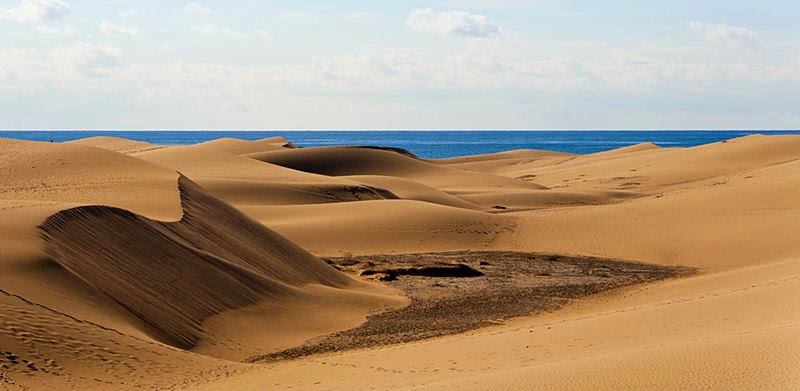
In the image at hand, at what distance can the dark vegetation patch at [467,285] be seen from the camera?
19109 mm

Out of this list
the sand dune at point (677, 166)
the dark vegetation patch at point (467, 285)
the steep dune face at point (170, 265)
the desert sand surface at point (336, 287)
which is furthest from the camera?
the sand dune at point (677, 166)

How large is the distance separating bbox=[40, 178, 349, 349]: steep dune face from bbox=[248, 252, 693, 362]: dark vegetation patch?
6.09 feet

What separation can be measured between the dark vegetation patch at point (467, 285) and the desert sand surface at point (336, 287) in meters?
0.19

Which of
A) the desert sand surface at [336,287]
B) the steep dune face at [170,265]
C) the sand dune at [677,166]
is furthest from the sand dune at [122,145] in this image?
the steep dune face at [170,265]

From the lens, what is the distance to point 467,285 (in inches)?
998

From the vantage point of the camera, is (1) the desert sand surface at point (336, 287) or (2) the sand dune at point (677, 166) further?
(2) the sand dune at point (677, 166)

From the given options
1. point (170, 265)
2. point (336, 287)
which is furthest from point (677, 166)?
point (170, 265)

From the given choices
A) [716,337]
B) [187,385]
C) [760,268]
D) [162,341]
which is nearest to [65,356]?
[187,385]

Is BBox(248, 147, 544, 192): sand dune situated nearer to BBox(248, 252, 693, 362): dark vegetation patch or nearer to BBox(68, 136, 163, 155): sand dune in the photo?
BBox(68, 136, 163, 155): sand dune

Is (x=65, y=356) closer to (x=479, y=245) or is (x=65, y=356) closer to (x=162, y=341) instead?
(x=162, y=341)

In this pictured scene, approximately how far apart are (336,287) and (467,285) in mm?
3121

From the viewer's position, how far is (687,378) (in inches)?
423

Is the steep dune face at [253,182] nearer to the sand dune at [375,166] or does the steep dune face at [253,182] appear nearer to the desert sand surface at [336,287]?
the desert sand surface at [336,287]

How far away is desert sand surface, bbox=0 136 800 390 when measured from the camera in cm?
1301
